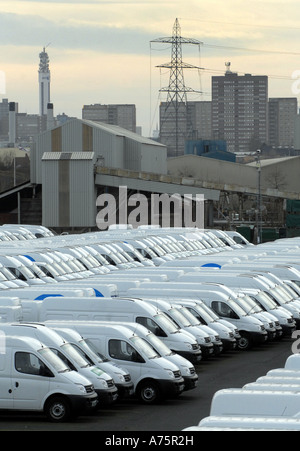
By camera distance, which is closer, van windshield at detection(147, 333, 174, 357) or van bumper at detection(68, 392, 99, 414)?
van bumper at detection(68, 392, 99, 414)

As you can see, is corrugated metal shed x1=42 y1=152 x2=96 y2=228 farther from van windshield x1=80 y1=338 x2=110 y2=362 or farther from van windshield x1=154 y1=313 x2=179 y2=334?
van windshield x1=80 y1=338 x2=110 y2=362

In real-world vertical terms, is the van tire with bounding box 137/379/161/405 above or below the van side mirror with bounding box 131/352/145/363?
below

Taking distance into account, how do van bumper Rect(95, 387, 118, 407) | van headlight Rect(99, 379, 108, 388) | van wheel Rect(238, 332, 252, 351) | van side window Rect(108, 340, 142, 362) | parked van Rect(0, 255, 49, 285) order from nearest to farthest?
van bumper Rect(95, 387, 118, 407) → van headlight Rect(99, 379, 108, 388) → van side window Rect(108, 340, 142, 362) → van wheel Rect(238, 332, 252, 351) → parked van Rect(0, 255, 49, 285)

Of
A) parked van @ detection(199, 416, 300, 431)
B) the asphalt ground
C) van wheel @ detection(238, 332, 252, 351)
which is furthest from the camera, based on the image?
van wheel @ detection(238, 332, 252, 351)

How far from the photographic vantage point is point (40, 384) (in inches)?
829

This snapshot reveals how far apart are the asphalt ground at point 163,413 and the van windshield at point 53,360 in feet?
3.32

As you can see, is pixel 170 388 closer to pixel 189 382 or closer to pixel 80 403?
pixel 189 382

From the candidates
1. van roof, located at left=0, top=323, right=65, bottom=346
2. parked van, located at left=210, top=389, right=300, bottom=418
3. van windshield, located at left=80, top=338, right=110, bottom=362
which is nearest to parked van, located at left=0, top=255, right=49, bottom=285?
van windshield, located at left=80, top=338, right=110, bottom=362

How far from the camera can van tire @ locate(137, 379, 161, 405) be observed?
2303 centimetres

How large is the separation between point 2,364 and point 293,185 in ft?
322

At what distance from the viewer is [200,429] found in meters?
12.6

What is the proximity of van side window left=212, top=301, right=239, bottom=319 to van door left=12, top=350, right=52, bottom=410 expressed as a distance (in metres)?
11.4

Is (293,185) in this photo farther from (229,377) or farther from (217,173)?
(229,377)

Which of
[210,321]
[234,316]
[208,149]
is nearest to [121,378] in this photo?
[210,321]
